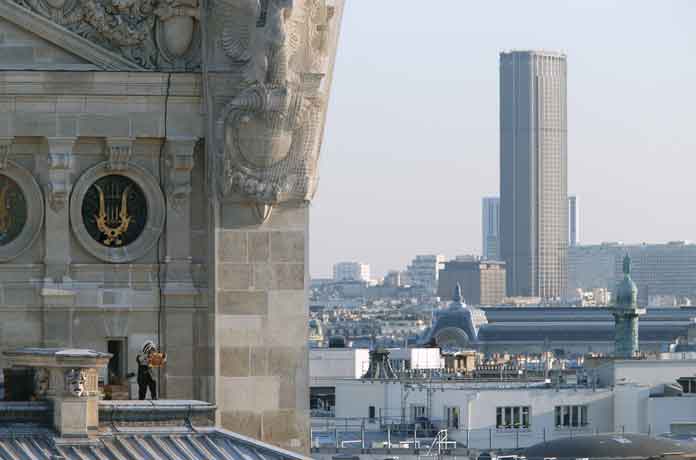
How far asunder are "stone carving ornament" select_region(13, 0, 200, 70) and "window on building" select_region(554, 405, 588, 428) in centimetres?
7775

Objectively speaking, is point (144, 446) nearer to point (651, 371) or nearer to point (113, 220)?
point (113, 220)

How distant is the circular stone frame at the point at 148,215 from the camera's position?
3681cm

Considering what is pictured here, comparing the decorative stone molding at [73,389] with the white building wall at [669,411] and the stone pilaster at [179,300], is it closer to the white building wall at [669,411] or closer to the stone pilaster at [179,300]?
the stone pilaster at [179,300]

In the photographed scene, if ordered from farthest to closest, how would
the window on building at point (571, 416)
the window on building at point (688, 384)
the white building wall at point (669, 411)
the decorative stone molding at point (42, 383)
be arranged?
the window on building at point (688, 384) < the white building wall at point (669, 411) < the window on building at point (571, 416) < the decorative stone molding at point (42, 383)

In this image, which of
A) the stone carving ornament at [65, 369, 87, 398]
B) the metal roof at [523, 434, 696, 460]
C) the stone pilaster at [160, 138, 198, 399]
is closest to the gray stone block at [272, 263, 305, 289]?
the stone pilaster at [160, 138, 198, 399]

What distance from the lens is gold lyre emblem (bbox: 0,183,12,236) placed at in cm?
3678

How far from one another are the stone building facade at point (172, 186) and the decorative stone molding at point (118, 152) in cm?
3

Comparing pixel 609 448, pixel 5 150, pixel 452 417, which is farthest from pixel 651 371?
pixel 5 150

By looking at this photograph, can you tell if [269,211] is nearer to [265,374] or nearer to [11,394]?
[265,374]

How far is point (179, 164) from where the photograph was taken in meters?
36.8

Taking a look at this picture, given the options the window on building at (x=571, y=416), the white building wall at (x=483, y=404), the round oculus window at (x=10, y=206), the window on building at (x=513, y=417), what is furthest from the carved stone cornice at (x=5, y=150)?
the window on building at (x=571, y=416)

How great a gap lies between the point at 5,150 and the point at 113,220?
1567mm

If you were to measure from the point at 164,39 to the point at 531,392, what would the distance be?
77.6 m

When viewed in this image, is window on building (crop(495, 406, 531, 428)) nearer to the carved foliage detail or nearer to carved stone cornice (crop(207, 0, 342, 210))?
carved stone cornice (crop(207, 0, 342, 210))
